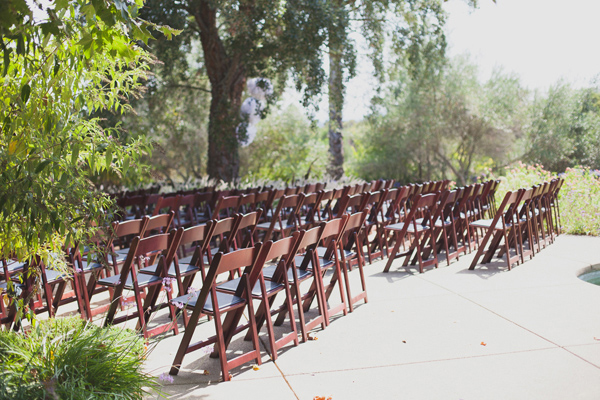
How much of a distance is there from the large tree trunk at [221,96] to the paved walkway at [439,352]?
7.09 m

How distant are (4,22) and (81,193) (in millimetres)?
1034

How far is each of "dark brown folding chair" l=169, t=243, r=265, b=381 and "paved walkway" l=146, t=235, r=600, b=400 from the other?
0.34 feet

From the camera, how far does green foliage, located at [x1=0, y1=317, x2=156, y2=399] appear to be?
2311mm

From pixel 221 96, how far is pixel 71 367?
9.28m

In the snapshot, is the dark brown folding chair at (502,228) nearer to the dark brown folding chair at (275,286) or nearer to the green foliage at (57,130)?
the dark brown folding chair at (275,286)

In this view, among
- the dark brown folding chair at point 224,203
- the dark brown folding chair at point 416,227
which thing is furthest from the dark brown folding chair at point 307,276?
the dark brown folding chair at point 224,203

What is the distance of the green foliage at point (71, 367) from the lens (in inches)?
91.0

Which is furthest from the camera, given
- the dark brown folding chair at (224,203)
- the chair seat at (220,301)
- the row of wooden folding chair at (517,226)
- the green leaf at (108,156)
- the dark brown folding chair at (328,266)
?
the dark brown folding chair at (224,203)

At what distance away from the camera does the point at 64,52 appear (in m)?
2.47

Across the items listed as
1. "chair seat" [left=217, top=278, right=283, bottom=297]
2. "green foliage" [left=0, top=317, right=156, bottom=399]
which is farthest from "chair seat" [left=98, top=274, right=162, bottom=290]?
"green foliage" [left=0, top=317, right=156, bottom=399]

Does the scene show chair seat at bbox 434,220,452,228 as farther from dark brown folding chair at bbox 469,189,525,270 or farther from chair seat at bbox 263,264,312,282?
chair seat at bbox 263,264,312,282

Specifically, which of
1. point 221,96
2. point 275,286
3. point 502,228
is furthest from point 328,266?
point 221,96

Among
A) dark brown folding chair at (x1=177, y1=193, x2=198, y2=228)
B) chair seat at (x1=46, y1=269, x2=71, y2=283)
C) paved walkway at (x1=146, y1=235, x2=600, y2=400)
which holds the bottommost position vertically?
paved walkway at (x1=146, y1=235, x2=600, y2=400)

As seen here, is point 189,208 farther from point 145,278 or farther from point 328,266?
point 328,266
